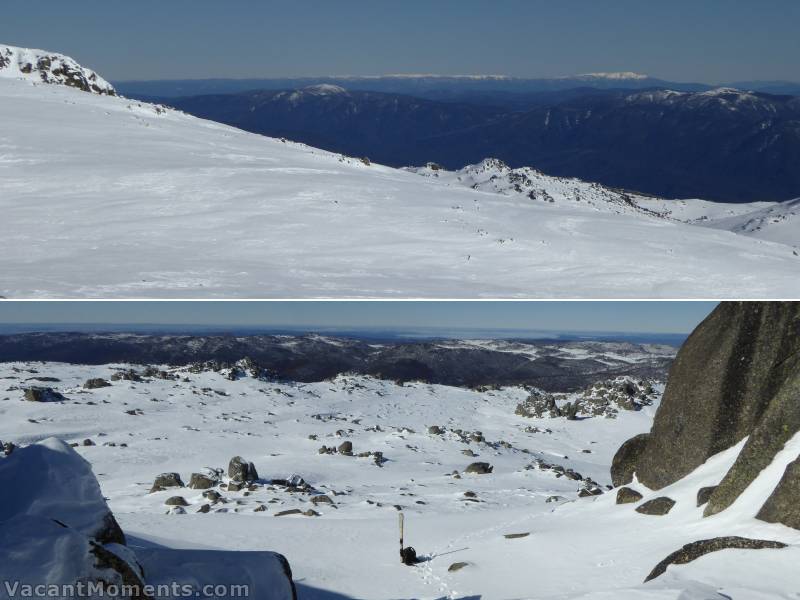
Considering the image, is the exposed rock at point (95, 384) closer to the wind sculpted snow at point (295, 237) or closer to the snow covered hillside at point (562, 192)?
the wind sculpted snow at point (295, 237)

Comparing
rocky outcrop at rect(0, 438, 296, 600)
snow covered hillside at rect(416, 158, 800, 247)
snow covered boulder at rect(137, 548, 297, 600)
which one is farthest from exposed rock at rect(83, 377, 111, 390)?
snow covered hillside at rect(416, 158, 800, 247)

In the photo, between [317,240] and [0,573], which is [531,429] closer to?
[317,240]

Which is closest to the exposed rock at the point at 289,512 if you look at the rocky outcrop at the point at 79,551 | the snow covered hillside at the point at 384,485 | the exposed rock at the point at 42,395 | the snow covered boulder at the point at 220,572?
the snow covered hillside at the point at 384,485

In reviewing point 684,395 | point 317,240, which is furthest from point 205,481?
point 684,395

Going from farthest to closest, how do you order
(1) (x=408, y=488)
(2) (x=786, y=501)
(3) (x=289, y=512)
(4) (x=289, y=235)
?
1. (1) (x=408, y=488)
2. (3) (x=289, y=512)
3. (4) (x=289, y=235)
4. (2) (x=786, y=501)

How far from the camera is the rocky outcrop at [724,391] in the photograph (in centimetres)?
1614

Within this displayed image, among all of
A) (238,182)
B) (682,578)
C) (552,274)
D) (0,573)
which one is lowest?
(682,578)

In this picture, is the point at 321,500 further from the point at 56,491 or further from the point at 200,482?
the point at 56,491

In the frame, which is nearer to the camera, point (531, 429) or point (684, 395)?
point (684, 395)

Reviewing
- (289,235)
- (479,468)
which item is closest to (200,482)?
(479,468)

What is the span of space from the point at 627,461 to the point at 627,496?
213 centimetres

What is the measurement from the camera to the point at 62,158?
2189 cm

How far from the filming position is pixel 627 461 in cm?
2056

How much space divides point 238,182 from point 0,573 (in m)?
14.8
